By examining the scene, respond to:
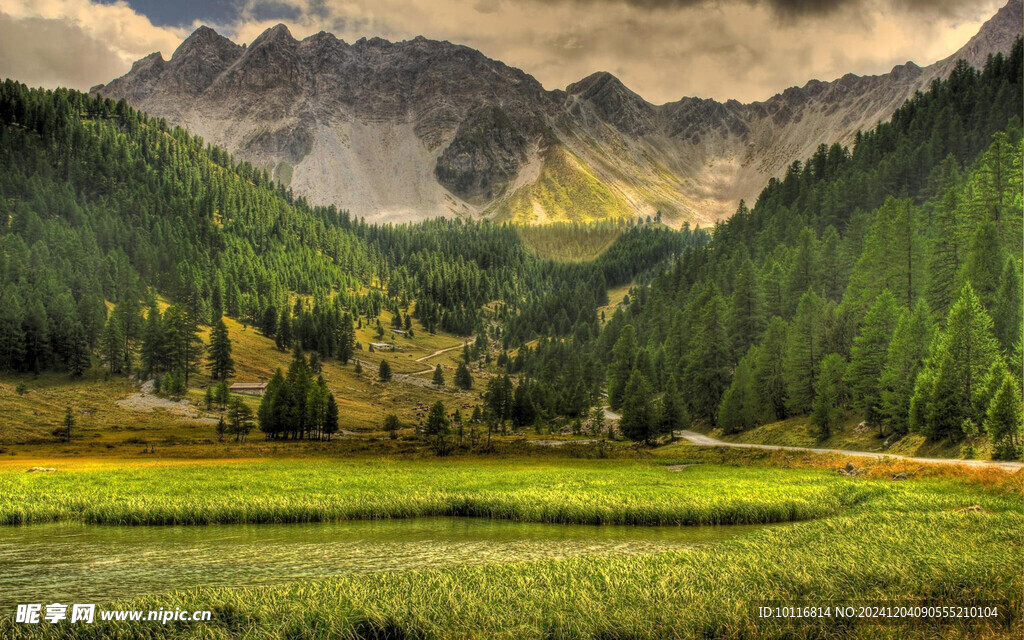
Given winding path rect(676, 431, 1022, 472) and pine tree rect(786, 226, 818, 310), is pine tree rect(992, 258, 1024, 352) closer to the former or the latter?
winding path rect(676, 431, 1022, 472)

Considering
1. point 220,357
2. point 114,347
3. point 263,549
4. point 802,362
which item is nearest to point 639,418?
point 802,362

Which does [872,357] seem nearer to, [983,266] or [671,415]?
[983,266]

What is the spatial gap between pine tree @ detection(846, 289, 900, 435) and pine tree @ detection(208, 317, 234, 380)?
457 ft

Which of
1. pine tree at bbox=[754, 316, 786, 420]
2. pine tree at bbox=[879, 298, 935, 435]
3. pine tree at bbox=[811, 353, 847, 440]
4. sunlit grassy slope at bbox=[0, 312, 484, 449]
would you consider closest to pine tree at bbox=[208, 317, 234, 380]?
sunlit grassy slope at bbox=[0, 312, 484, 449]

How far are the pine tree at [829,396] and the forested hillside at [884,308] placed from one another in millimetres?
191

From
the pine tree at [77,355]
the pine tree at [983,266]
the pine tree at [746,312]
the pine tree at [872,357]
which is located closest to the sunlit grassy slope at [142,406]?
the pine tree at [77,355]

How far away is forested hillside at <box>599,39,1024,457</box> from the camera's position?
61.7m

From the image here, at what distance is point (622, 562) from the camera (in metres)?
26.0

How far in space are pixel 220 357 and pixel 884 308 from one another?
14341cm

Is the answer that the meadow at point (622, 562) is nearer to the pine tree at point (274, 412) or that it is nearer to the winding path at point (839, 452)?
the winding path at point (839, 452)

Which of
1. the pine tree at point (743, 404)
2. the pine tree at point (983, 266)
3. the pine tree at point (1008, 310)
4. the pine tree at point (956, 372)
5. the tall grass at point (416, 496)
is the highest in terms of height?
the pine tree at point (983, 266)

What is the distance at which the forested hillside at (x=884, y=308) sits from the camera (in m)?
61.7

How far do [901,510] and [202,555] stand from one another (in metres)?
35.1

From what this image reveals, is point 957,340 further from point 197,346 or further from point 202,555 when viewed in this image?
point 197,346
